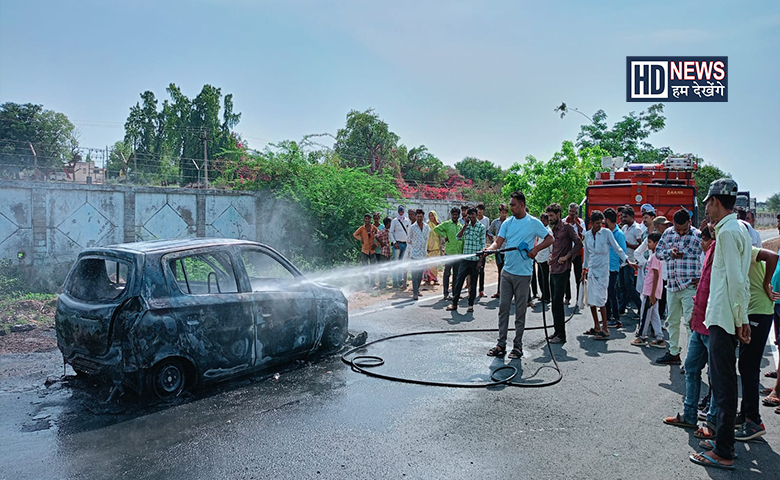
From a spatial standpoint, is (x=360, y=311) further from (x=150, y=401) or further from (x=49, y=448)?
(x=49, y=448)

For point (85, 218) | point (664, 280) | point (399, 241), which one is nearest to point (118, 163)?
point (85, 218)

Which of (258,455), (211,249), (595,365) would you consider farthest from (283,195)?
(258,455)

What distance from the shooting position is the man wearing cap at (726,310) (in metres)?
3.86

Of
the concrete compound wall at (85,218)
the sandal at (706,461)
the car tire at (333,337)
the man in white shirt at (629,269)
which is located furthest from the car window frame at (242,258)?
the concrete compound wall at (85,218)

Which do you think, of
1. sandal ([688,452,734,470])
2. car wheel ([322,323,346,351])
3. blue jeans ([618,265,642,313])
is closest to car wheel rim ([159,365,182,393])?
car wheel ([322,323,346,351])

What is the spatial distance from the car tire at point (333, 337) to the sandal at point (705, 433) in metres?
4.11

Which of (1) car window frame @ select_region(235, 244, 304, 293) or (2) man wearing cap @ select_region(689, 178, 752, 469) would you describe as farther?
(1) car window frame @ select_region(235, 244, 304, 293)

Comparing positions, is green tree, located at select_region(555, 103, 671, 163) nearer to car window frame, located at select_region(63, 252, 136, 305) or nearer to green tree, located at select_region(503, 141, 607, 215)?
green tree, located at select_region(503, 141, 607, 215)

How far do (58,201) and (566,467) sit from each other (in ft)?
41.1

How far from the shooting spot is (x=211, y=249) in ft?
18.9

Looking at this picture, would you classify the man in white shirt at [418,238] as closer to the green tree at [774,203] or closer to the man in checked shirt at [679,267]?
the man in checked shirt at [679,267]

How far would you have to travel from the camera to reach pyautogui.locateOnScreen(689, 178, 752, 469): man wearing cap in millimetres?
3859

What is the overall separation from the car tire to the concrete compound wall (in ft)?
27.1

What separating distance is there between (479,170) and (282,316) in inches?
1988
